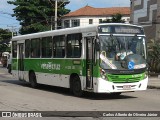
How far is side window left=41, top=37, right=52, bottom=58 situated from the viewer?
63.8ft

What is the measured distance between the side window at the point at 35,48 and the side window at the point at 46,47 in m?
0.65

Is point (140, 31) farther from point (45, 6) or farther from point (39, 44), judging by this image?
point (45, 6)

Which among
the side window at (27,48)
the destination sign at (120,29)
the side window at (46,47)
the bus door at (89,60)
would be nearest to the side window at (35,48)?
the side window at (27,48)

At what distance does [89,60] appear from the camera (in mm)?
15984

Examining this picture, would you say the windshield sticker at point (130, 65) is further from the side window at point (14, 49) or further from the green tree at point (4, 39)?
the green tree at point (4, 39)

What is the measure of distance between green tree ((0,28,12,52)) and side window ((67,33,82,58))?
237ft

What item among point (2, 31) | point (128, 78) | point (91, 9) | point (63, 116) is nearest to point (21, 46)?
point (128, 78)

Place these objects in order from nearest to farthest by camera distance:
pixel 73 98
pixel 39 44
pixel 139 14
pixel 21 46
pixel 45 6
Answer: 1. pixel 73 98
2. pixel 39 44
3. pixel 21 46
4. pixel 139 14
5. pixel 45 6

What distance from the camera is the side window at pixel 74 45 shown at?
1664 centimetres

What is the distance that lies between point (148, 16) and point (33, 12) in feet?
89.7

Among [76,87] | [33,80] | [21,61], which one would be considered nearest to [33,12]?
[21,61]

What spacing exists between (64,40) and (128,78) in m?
3.86

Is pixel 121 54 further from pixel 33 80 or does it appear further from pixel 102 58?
pixel 33 80

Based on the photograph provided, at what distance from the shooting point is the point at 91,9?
10438 cm
